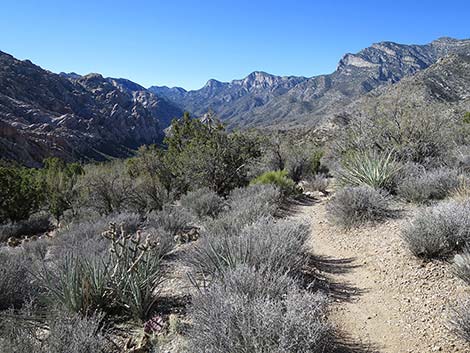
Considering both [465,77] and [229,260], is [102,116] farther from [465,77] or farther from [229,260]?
[229,260]

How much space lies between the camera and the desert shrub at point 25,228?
44.9 ft

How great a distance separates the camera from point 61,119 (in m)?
97.2

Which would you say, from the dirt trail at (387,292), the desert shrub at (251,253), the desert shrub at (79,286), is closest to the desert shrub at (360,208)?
the dirt trail at (387,292)

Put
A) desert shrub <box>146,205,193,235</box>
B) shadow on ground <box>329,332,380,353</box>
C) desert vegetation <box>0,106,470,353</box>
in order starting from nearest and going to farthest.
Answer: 1. desert vegetation <box>0,106,470,353</box>
2. shadow on ground <box>329,332,380,353</box>
3. desert shrub <box>146,205,193,235</box>

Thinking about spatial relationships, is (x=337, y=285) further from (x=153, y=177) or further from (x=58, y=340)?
(x=153, y=177)

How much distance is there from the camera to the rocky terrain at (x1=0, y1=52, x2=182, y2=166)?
71.6 metres

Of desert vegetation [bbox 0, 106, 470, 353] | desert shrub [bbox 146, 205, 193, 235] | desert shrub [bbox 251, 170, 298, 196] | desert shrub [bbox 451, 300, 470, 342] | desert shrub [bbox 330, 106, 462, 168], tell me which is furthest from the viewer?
desert shrub [bbox 251, 170, 298, 196]

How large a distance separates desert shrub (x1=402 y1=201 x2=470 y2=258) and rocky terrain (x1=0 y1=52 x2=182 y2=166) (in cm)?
6864

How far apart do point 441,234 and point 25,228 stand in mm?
15991

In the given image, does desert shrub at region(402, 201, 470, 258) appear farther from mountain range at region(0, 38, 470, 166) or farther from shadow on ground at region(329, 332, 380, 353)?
mountain range at region(0, 38, 470, 166)

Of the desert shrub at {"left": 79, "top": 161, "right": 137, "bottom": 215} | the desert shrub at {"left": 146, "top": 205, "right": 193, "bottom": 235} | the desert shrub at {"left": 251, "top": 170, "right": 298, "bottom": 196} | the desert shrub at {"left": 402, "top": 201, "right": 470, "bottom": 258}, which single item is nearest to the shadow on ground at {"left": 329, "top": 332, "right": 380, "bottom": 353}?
the desert shrub at {"left": 402, "top": 201, "right": 470, "bottom": 258}

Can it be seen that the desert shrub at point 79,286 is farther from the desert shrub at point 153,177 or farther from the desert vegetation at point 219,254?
the desert shrub at point 153,177

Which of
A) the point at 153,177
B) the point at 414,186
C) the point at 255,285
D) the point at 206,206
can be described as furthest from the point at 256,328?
the point at 153,177

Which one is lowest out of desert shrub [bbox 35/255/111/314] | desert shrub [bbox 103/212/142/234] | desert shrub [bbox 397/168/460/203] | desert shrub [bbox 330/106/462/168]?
desert shrub [bbox 103/212/142/234]
